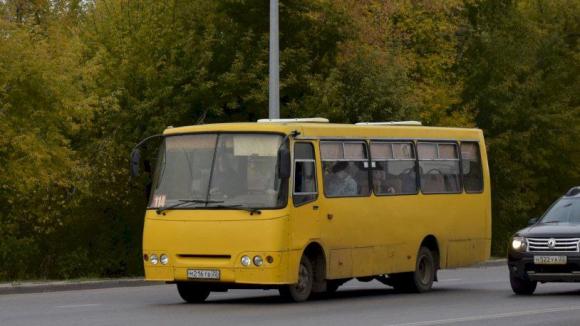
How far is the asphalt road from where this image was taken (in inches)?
765

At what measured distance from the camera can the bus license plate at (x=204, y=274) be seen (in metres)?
22.3

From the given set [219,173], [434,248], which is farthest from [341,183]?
[434,248]

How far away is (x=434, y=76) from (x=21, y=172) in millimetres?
22757

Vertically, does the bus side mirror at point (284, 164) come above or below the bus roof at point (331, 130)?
below

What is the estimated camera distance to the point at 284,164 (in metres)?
22.1

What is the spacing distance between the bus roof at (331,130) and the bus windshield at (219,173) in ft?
0.34

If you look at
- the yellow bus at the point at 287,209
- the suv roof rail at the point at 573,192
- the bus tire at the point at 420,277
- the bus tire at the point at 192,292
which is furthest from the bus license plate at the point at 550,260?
the bus tire at the point at 192,292

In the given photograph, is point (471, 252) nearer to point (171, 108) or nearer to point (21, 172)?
point (21, 172)

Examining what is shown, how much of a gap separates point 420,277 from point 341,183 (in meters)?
3.24

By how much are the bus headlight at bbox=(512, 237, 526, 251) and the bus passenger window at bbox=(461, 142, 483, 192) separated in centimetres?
362

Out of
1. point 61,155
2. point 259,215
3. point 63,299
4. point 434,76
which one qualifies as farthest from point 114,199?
point 259,215

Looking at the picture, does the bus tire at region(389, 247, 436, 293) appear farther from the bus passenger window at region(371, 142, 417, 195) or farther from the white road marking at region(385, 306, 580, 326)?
the white road marking at region(385, 306, 580, 326)

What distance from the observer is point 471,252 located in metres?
28.8

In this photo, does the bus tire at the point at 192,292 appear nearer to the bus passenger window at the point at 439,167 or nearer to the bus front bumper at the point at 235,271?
the bus front bumper at the point at 235,271
